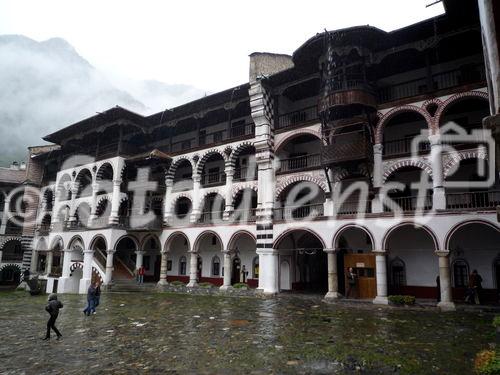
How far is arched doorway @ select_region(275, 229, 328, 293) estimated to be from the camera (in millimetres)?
23359

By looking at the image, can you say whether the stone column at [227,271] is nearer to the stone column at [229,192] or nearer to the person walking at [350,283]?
the stone column at [229,192]

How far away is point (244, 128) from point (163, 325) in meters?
16.0

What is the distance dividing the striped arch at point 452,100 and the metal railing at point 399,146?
1.41 metres

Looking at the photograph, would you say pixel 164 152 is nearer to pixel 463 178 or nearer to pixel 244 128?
pixel 244 128

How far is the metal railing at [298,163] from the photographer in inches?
885

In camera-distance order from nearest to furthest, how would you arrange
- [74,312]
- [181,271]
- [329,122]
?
[74,312], [329,122], [181,271]

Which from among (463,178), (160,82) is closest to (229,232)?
(463,178)

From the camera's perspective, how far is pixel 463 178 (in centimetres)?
1828

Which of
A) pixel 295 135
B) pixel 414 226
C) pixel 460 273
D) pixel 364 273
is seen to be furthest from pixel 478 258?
pixel 295 135

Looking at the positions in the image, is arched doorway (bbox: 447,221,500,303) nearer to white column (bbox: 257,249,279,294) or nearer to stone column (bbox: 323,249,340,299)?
stone column (bbox: 323,249,340,299)

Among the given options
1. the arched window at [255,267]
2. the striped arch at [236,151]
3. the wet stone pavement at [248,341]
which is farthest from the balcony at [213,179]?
the wet stone pavement at [248,341]

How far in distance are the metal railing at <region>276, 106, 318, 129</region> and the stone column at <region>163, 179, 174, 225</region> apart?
1005 centimetres

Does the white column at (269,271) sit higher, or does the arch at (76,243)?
the arch at (76,243)

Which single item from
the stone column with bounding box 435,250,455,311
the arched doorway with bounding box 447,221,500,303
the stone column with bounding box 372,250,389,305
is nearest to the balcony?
the stone column with bounding box 372,250,389,305
